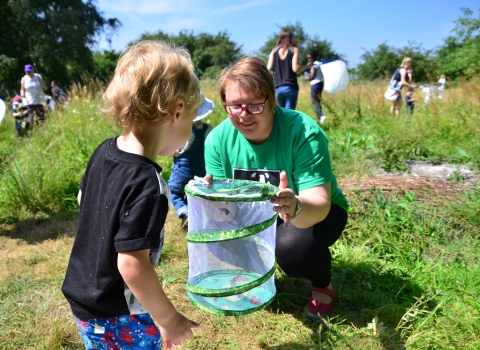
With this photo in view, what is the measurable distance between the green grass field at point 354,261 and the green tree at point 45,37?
22745 mm

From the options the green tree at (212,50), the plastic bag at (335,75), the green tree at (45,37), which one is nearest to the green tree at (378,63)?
the green tree at (212,50)

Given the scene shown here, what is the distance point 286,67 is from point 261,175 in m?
4.34

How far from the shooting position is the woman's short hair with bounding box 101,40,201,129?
116 cm

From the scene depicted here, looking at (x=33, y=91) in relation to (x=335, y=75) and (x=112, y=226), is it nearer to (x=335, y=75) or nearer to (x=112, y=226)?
(x=335, y=75)

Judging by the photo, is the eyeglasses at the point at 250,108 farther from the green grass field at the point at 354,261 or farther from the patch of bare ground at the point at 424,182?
the patch of bare ground at the point at 424,182

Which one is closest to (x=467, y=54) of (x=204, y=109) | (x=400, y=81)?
(x=400, y=81)

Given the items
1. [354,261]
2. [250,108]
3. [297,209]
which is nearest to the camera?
[297,209]

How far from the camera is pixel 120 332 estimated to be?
1.28 metres

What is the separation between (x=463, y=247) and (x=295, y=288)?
1103 millimetres

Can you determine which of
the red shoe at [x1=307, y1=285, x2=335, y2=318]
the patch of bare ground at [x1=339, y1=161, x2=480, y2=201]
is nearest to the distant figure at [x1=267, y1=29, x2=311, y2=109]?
the patch of bare ground at [x1=339, y1=161, x2=480, y2=201]

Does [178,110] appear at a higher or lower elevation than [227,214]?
higher

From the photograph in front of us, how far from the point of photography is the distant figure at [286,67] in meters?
5.99

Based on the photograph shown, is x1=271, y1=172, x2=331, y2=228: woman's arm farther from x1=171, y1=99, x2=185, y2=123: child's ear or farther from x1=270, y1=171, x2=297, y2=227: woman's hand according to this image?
x1=171, y1=99, x2=185, y2=123: child's ear

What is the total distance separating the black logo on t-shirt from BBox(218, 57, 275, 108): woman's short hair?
0.33 meters
